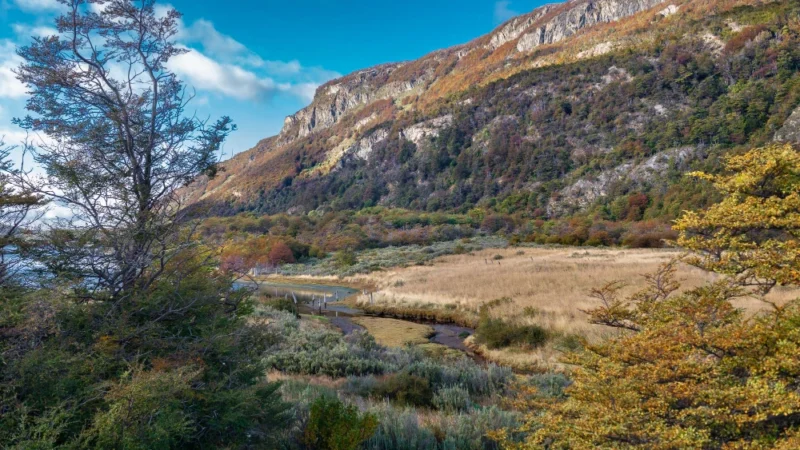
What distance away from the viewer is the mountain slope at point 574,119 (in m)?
57.8

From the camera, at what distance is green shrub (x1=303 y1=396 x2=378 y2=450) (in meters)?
4.48

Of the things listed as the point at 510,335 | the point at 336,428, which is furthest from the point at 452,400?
the point at 510,335

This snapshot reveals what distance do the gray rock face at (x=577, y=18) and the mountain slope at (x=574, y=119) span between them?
42cm

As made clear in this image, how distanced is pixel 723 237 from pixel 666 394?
66.0 inches

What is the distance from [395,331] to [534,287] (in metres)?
7.45

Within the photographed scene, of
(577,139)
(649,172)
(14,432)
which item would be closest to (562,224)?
(649,172)

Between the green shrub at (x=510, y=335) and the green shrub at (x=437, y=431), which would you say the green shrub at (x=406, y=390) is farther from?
the green shrub at (x=510, y=335)

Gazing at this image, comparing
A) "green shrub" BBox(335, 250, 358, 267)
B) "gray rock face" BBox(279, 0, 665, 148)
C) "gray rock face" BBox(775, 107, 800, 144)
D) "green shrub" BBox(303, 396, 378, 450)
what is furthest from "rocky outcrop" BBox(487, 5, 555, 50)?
"green shrub" BBox(303, 396, 378, 450)

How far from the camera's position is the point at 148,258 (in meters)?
4.60

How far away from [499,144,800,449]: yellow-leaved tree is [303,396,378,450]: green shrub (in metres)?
1.47

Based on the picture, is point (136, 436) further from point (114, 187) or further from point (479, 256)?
point (479, 256)

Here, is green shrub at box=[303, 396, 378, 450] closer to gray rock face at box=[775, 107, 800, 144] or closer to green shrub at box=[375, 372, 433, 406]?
green shrub at box=[375, 372, 433, 406]

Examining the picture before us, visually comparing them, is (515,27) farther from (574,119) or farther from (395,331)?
(395,331)

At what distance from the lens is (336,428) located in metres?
4.62
